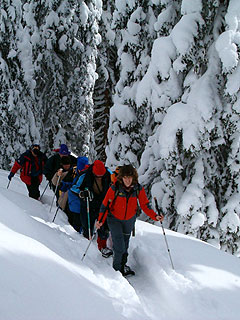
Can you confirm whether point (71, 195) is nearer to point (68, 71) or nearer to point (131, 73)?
point (131, 73)

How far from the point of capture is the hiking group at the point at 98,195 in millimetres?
5203

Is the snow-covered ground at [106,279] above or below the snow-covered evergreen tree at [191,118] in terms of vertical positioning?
below

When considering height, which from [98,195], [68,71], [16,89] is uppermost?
[68,71]

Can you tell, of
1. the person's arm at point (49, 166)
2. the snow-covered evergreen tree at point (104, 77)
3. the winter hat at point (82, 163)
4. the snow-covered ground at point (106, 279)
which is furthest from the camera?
the snow-covered evergreen tree at point (104, 77)

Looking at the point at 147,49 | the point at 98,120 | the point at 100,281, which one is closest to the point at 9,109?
the point at 98,120

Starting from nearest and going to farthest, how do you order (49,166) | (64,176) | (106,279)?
(106,279) < (64,176) < (49,166)

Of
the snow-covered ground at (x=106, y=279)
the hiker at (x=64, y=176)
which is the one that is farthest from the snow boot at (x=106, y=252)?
the hiker at (x=64, y=176)

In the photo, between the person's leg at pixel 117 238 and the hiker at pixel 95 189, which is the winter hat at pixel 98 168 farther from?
the person's leg at pixel 117 238

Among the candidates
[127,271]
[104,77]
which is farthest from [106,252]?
[104,77]

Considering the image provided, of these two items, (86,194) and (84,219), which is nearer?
(86,194)

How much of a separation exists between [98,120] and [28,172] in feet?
32.7

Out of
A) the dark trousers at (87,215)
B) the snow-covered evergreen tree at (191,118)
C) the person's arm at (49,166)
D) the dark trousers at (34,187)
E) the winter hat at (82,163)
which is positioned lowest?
the dark trousers at (34,187)

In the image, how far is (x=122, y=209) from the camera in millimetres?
5250

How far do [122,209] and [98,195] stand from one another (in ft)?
4.45
